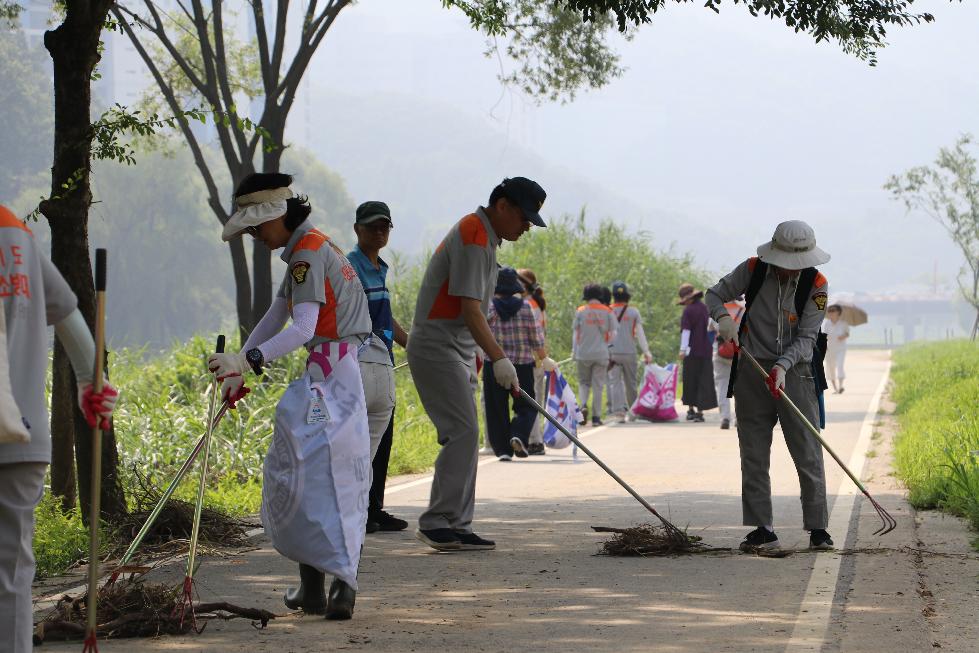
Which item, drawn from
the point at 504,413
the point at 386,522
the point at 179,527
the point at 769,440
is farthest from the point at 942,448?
the point at 179,527

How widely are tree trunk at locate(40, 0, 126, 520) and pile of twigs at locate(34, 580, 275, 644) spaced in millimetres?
2730

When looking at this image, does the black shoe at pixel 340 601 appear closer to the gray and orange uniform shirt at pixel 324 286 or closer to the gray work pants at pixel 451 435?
the gray and orange uniform shirt at pixel 324 286

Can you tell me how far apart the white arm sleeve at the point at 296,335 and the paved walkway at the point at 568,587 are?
112 centimetres

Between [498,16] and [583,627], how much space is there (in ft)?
25.3

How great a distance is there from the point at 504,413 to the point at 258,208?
803 centimetres

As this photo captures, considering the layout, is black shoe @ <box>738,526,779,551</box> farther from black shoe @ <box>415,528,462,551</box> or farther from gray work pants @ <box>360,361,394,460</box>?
gray work pants @ <box>360,361,394,460</box>

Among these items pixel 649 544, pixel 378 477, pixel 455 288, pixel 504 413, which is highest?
pixel 455 288

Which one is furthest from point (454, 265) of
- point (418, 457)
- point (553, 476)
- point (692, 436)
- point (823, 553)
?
point (692, 436)

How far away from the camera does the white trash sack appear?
5957mm

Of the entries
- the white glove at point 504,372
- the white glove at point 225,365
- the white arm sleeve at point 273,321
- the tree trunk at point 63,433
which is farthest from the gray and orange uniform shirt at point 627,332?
the white glove at point 225,365

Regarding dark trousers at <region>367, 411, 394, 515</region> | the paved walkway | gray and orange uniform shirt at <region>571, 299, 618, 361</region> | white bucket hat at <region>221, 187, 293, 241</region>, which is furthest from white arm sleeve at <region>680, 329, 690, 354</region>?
white bucket hat at <region>221, 187, 293, 241</region>

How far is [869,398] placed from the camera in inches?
979

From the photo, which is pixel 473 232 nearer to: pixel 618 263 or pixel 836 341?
pixel 836 341

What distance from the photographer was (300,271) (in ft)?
19.9
